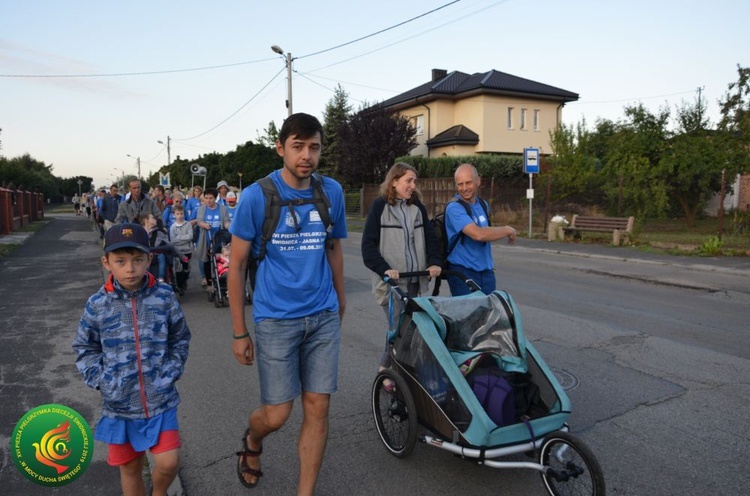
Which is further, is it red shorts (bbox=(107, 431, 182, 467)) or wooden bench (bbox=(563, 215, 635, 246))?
wooden bench (bbox=(563, 215, 635, 246))

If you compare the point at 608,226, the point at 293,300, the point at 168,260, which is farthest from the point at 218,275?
the point at 608,226

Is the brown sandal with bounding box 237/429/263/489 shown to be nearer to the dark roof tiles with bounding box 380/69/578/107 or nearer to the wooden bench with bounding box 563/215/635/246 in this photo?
the wooden bench with bounding box 563/215/635/246

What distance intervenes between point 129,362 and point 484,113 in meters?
37.6

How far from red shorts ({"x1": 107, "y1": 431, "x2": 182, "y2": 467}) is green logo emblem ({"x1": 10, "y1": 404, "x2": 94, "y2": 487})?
12 cm

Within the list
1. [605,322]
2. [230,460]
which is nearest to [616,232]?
[605,322]

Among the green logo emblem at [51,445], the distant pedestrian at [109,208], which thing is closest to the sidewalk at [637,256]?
the distant pedestrian at [109,208]

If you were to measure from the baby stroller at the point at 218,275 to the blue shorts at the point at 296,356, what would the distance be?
6165 millimetres

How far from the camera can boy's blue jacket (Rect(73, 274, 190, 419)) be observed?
9.03 feet

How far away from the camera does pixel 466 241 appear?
465cm

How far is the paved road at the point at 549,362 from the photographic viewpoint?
3.48 m

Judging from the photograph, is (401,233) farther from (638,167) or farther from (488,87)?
(488,87)

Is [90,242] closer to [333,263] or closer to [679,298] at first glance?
[679,298]

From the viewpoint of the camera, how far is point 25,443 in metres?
2.57

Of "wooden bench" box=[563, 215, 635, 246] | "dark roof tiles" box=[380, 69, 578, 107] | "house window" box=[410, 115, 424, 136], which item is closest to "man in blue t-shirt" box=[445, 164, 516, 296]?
"wooden bench" box=[563, 215, 635, 246]
